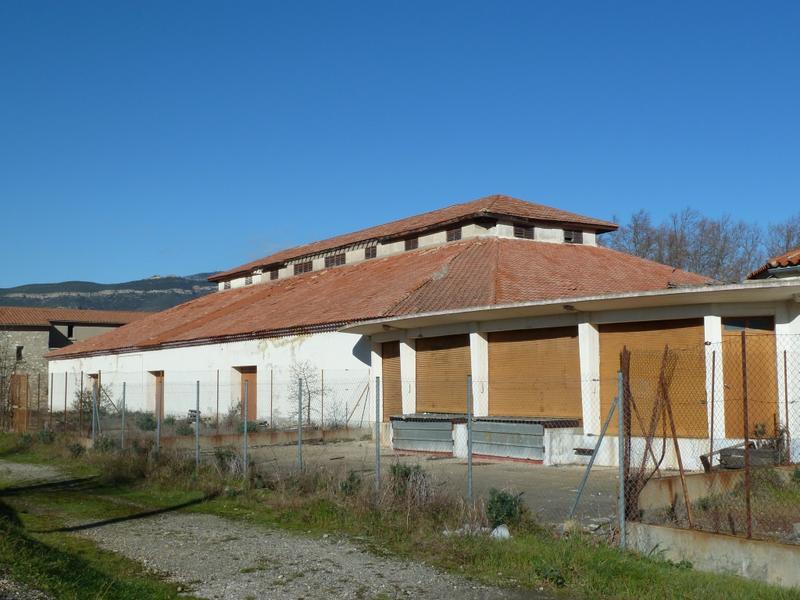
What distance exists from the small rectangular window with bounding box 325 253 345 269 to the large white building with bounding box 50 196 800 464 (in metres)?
0.15

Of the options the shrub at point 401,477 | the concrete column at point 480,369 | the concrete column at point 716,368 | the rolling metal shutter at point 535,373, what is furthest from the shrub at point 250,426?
the shrub at point 401,477

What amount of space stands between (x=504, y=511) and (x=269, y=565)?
9.45ft

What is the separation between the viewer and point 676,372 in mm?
18625

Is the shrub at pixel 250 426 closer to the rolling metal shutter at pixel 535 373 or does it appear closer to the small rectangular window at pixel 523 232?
the rolling metal shutter at pixel 535 373

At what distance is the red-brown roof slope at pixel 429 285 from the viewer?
26.2 meters

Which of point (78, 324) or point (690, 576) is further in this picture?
point (78, 324)

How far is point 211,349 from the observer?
34.6m

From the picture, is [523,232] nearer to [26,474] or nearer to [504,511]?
[26,474]

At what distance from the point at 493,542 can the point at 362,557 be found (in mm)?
1518

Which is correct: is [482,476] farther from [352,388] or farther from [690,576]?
[352,388]

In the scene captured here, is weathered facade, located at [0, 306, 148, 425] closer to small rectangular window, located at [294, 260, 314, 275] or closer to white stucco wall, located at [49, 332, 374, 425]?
white stucco wall, located at [49, 332, 374, 425]

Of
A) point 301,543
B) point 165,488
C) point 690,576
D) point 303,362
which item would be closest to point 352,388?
point 303,362

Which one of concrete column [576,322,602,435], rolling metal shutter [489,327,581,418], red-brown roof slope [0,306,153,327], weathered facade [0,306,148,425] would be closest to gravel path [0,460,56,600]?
rolling metal shutter [489,327,581,418]

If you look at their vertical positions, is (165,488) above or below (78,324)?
below
